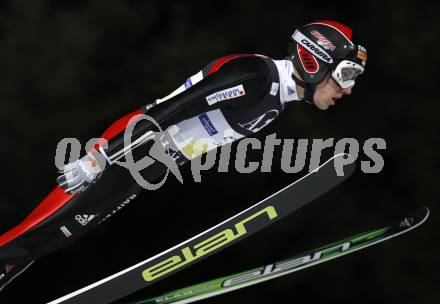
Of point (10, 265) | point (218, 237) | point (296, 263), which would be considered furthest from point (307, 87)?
point (10, 265)

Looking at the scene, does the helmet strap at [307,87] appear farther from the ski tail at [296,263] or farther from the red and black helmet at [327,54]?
the ski tail at [296,263]

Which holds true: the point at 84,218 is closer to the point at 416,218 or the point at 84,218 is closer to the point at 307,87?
the point at 307,87

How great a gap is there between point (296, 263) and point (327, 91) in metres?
1.10

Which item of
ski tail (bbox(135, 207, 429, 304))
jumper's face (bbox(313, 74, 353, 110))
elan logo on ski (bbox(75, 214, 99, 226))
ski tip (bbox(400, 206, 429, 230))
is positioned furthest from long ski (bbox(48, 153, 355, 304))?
ski tip (bbox(400, 206, 429, 230))

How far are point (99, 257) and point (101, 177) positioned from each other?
89 centimetres

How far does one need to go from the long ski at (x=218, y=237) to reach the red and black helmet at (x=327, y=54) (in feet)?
1.14

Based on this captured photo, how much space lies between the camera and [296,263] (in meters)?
3.86

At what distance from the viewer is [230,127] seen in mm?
3316

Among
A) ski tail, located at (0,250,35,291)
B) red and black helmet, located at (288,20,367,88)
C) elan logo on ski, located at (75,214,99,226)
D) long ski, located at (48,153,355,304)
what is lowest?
long ski, located at (48,153,355,304)

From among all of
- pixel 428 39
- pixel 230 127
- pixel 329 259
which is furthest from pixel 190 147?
pixel 428 39

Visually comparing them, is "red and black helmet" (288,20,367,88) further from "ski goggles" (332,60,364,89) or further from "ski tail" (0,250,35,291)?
"ski tail" (0,250,35,291)

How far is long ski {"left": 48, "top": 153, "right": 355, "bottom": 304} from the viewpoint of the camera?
10.0ft

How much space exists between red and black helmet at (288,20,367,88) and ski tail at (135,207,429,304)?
109 centimetres

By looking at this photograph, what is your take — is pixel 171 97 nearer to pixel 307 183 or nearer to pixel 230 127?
pixel 230 127
